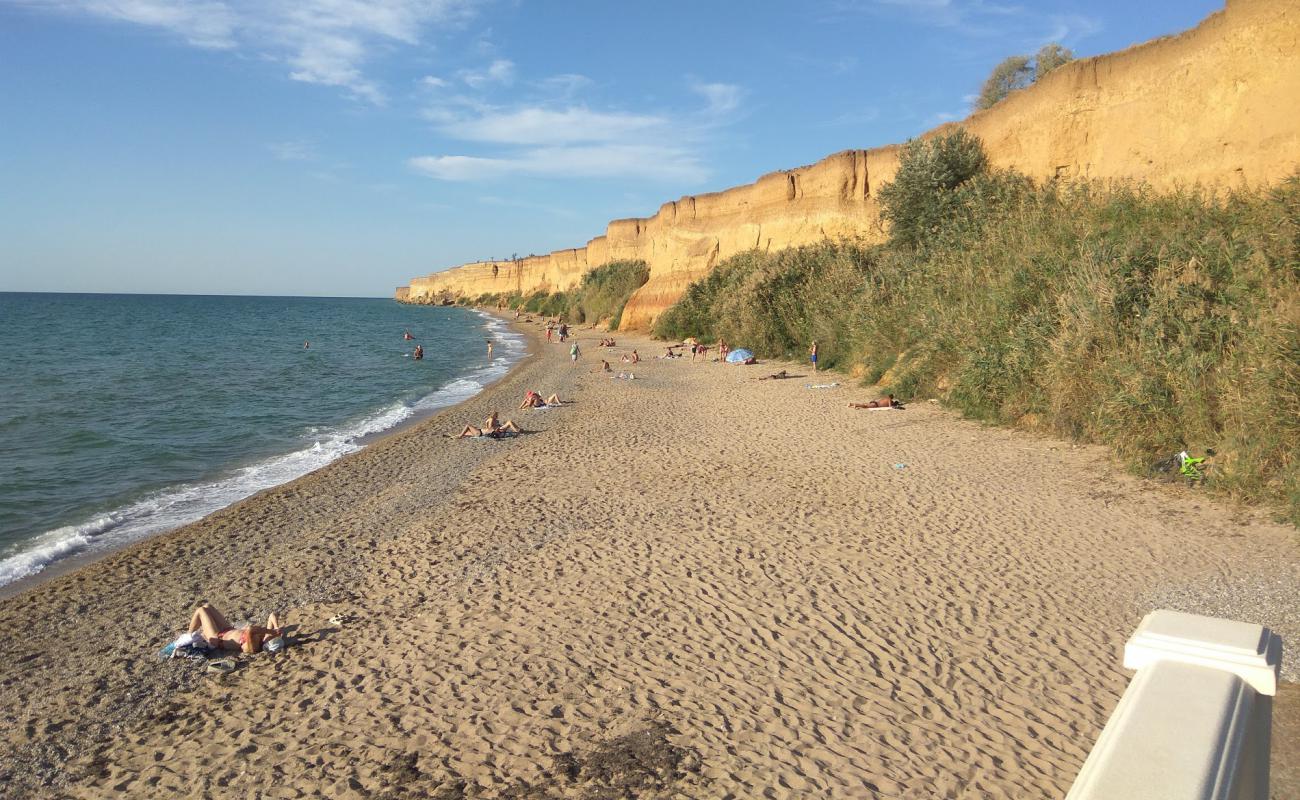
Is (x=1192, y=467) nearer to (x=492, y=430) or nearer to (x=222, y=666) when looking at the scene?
(x=222, y=666)

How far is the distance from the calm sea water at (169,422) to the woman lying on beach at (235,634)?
3800 mm

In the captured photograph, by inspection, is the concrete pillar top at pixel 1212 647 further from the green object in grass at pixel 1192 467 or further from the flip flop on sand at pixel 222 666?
the green object in grass at pixel 1192 467

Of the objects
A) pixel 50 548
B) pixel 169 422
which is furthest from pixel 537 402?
pixel 50 548

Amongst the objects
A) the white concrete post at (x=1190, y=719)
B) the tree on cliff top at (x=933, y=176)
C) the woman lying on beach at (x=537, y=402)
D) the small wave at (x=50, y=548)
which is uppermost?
the tree on cliff top at (x=933, y=176)

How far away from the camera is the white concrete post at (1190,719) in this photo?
48.3 inches

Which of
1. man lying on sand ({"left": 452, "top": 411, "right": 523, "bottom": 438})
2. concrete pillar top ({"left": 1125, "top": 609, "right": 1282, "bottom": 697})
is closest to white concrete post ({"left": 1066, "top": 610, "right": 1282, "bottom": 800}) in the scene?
concrete pillar top ({"left": 1125, "top": 609, "right": 1282, "bottom": 697})

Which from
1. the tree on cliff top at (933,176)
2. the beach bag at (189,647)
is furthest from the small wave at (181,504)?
the tree on cliff top at (933,176)

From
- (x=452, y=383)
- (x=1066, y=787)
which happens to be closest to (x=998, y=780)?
(x=1066, y=787)

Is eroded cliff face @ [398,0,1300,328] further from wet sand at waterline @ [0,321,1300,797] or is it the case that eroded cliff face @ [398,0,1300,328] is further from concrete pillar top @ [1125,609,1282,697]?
concrete pillar top @ [1125,609,1282,697]

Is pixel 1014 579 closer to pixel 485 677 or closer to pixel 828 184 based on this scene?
pixel 485 677

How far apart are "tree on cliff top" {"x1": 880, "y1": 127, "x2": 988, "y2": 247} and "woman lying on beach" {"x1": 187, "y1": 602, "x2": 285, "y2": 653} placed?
57.8 ft

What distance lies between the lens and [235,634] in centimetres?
618

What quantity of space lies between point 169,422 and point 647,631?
16163 millimetres

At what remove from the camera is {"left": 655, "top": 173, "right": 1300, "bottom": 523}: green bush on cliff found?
317 inches
